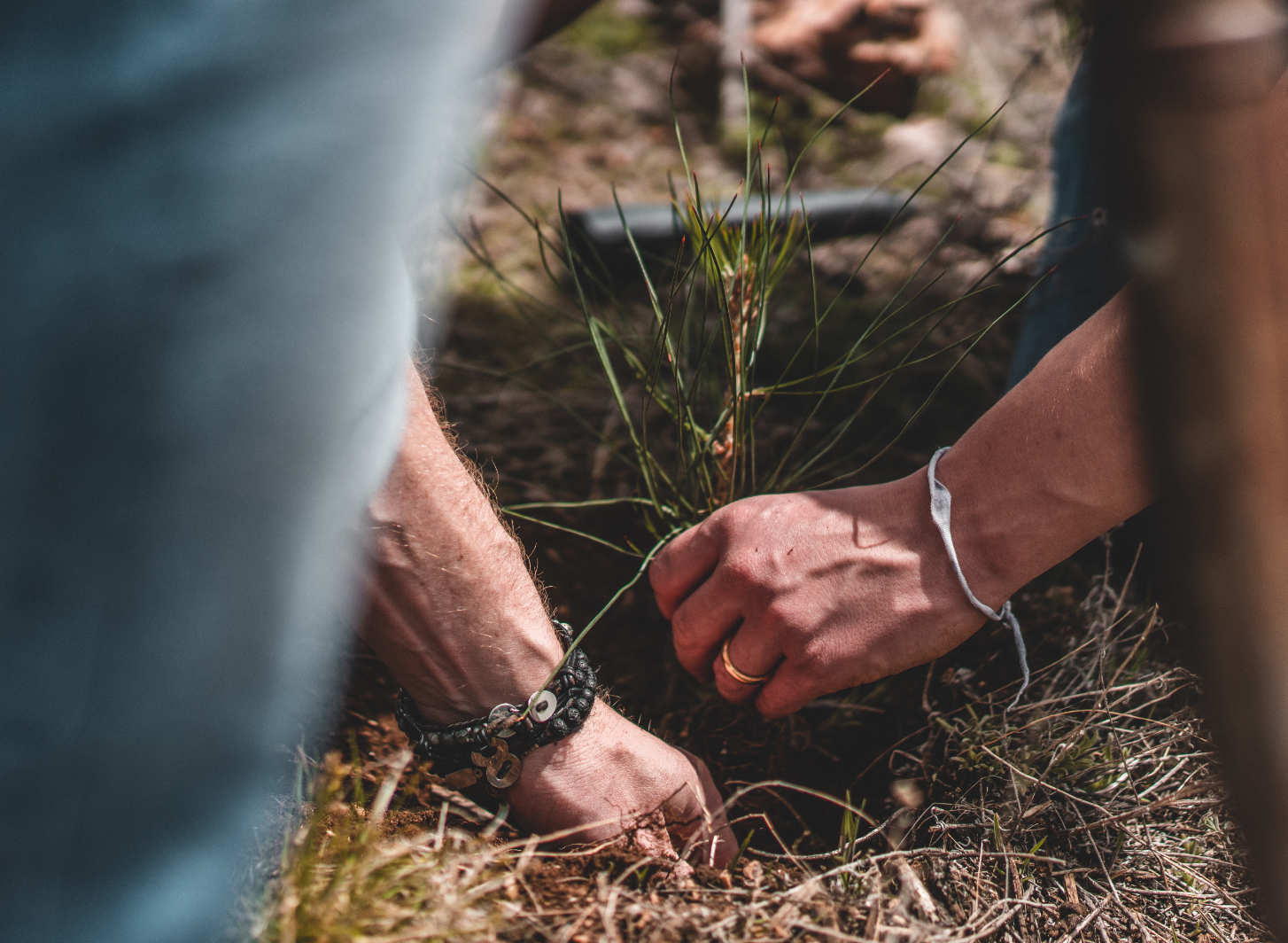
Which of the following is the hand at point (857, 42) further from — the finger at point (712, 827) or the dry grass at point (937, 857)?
the finger at point (712, 827)

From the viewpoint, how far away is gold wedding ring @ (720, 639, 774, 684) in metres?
0.78

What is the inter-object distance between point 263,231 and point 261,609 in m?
0.22

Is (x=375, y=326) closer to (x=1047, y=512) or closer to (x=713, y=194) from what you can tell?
(x=1047, y=512)

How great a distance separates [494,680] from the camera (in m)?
0.71

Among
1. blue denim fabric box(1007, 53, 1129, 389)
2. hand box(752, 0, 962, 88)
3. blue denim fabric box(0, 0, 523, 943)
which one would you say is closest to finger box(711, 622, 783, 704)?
blue denim fabric box(0, 0, 523, 943)

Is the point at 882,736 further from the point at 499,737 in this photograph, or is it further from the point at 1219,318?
the point at 1219,318

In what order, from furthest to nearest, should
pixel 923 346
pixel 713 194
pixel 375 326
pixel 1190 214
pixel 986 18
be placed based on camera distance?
1. pixel 986 18
2. pixel 713 194
3. pixel 923 346
4. pixel 375 326
5. pixel 1190 214

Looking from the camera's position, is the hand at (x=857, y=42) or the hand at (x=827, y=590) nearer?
the hand at (x=827, y=590)

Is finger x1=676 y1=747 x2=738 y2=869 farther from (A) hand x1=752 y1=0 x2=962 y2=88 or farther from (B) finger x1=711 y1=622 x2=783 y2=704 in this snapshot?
(A) hand x1=752 y1=0 x2=962 y2=88

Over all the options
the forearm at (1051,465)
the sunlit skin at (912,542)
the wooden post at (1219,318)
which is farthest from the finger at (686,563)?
the wooden post at (1219,318)

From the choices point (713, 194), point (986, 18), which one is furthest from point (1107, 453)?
point (986, 18)

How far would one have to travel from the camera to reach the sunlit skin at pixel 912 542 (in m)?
0.64

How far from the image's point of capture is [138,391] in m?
0.42

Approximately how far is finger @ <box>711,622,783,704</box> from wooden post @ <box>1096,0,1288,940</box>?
457 millimetres
